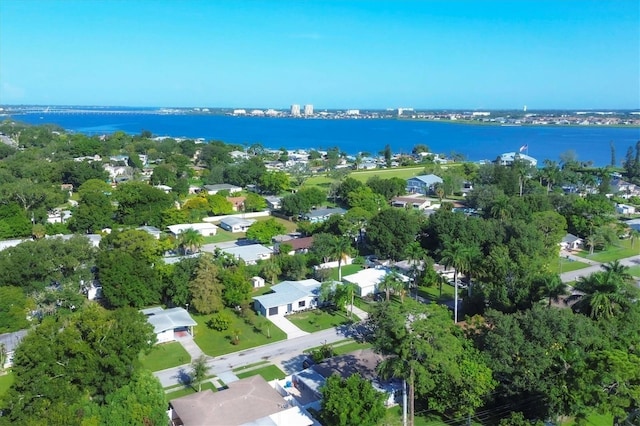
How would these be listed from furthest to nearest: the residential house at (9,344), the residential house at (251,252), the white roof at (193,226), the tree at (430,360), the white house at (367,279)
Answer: the white roof at (193,226) → the residential house at (251,252) → the white house at (367,279) → the residential house at (9,344) → the tree at (430,360)

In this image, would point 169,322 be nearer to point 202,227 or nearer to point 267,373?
point 267,373

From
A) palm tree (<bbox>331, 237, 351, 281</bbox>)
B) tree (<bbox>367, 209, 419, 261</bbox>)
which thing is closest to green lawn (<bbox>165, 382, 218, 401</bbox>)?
palm tree (<bbox>331, 237, 351, 281</bbox>)

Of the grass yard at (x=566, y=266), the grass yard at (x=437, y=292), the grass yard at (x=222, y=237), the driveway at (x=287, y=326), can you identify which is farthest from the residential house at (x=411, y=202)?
the driveway at (x=287, y=326)

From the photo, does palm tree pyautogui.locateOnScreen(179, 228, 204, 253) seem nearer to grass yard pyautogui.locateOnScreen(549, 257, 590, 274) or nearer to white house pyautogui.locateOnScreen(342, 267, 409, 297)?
white house pyautogui.locateOnScreen(342, 267, 409, 297)

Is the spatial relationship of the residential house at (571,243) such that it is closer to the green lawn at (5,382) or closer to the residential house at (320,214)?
the residential house at (320,214)

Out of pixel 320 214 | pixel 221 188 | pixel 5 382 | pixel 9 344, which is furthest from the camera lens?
pixel 221 188

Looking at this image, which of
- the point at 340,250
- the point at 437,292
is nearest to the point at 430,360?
the point at 437,292
